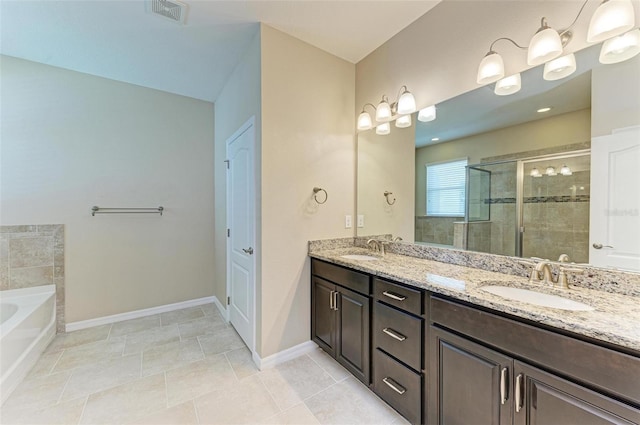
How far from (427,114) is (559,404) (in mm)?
1819

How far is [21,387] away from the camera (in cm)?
179

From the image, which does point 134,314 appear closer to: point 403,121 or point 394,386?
point 394,386

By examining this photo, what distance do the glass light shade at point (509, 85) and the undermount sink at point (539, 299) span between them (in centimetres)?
117

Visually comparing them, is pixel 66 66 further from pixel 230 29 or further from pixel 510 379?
pixel 510 379

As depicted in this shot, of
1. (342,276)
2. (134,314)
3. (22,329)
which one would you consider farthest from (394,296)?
(134,314)

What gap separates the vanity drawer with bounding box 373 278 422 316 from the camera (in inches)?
54.3

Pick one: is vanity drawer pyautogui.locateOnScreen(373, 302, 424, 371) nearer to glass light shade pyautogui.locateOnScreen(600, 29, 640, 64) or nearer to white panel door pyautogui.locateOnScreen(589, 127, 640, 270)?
white panel door pyautogui.locateOnScreen(589, 127, 640, 270)

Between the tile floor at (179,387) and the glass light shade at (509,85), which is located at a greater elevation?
the glass light shade at (509,85)

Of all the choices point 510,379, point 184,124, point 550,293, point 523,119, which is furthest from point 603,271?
point 184,124

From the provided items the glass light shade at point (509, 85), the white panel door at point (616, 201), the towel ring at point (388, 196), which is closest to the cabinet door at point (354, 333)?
the towel ring at point (388, 196)

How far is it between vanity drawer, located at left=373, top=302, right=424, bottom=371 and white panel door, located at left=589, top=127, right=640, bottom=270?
3.08 ft

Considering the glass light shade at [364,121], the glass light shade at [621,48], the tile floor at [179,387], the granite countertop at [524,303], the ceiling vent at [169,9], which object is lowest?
the tile floor at [179,387]

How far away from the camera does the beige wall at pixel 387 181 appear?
2.20m

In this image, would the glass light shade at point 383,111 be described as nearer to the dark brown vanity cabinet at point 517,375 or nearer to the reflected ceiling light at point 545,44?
the reflected ceiling light at point 545,44
